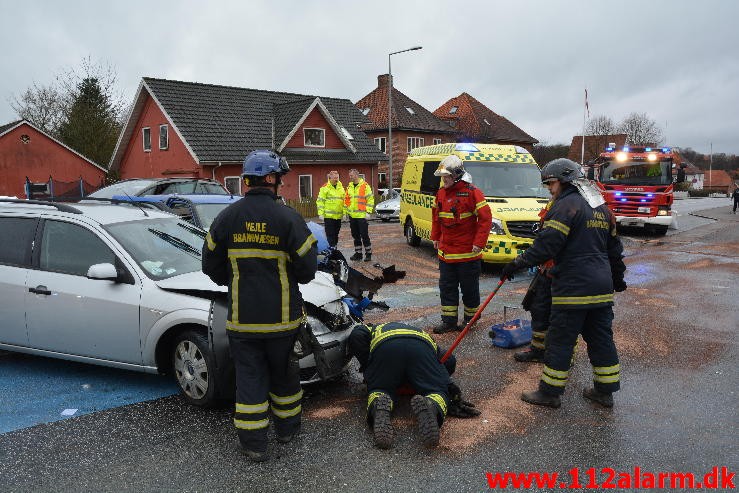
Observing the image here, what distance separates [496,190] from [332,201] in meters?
3.24

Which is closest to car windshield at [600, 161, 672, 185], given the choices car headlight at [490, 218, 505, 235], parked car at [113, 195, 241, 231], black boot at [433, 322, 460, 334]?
car headlight at [490, 218, 505, 235]

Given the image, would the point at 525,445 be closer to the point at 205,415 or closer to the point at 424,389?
the point at 424,389

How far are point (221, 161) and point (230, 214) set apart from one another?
877 inches

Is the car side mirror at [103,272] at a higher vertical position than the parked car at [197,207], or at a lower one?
lower

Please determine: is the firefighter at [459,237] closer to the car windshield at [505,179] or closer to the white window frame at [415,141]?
the car windshield at [505,179]

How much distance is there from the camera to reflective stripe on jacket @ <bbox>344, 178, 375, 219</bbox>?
36.5 ft

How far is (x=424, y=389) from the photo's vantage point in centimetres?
392

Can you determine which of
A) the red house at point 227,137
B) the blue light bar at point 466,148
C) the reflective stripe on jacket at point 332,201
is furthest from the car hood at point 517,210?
the red house at point 227,137

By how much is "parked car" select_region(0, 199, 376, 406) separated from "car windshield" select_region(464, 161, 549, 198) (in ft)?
Answer: 19.9

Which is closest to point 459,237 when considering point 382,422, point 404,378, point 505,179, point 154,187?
point 404,378

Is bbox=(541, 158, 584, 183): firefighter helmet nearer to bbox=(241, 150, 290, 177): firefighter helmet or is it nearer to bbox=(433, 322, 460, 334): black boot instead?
bbox=(241, 150, 290, 177): firefighter helmet

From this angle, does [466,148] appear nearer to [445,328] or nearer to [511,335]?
[445,328]

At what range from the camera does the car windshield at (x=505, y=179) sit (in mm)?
10547

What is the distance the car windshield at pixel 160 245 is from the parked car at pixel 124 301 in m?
0.01
